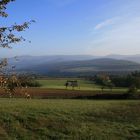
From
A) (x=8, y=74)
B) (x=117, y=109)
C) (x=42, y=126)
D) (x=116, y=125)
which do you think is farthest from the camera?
(x=117, y=109)

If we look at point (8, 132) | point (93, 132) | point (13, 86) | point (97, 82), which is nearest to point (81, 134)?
point (93, 132)

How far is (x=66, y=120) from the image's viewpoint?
31.1 metres

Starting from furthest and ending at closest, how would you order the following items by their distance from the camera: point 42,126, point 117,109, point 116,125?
1. point 117,109
2. point 116,125
3. point 42,126

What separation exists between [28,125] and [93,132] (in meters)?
4.58

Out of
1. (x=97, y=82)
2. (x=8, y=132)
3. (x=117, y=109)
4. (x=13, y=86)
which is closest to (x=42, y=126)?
(x=8, y=132)

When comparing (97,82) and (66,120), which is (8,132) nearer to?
(66,120)

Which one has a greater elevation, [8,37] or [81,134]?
[8,37]

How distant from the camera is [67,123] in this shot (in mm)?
30453

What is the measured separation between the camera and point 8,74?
45.0 feet

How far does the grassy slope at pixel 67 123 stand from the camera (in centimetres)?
2791

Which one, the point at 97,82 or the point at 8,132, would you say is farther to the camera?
the point at 97,82

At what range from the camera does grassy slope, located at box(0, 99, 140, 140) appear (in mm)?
27906

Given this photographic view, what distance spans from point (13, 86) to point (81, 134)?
15.2 metres

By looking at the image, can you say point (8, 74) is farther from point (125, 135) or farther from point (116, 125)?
point (116, 125)
